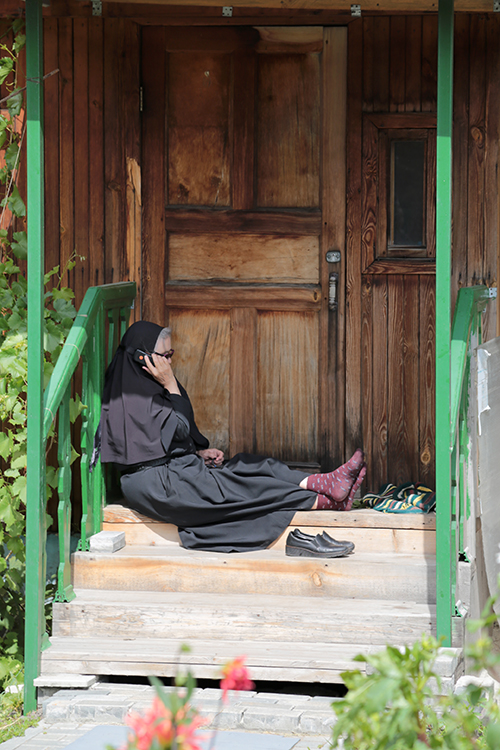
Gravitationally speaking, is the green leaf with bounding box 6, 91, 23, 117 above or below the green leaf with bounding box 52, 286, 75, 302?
above

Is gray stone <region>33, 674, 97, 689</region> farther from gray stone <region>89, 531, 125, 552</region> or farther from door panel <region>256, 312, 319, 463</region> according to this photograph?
door panel <region>256, 312, 319, 463</region>

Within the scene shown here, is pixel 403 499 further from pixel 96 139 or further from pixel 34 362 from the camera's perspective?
pixel 96 139

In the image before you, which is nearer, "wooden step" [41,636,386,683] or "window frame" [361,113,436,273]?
"wooden step" [41,636,386,683]

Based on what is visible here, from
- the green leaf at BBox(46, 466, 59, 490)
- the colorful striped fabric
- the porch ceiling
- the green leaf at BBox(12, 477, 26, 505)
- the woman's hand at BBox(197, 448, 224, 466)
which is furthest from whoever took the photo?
the woman's hand at BBox(197, 448, 224, 466)

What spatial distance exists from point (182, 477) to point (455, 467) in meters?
1.29

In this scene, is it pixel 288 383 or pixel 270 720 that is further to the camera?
pixel 288 383

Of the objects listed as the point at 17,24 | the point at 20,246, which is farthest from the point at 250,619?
the point at 17,24

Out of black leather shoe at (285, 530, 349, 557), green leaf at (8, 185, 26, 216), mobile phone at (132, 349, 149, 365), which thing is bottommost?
black leather shoe at (285, 530, 349, 557)

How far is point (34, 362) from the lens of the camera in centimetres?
368

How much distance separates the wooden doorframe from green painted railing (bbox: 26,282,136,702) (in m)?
1.12

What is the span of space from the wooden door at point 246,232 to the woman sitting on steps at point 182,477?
1.76ft

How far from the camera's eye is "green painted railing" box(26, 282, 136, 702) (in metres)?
3.67

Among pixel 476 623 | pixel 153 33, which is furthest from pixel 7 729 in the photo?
pixel 153 33

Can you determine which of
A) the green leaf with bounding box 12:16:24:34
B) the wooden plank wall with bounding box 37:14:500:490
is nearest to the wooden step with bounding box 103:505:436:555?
the wooden plank wall with bounding box 37:14:500:490
